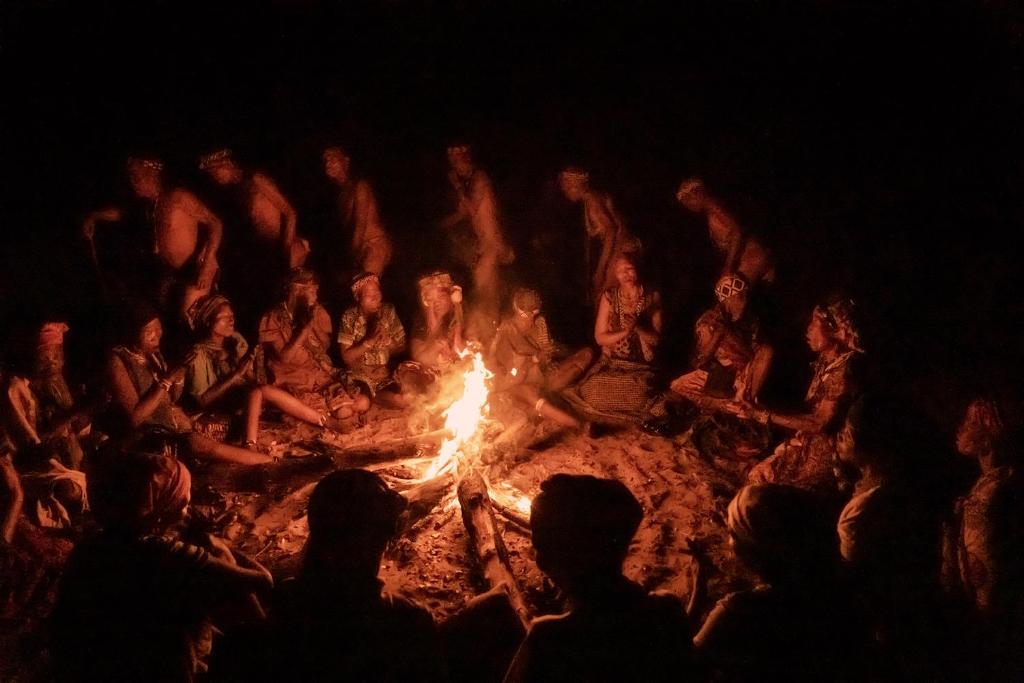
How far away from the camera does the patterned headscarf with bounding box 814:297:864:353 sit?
18.2 feet

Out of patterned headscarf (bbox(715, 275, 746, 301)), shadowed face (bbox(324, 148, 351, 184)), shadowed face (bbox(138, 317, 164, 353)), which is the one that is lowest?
shadowed face (bbox(138, 317, 164, 353))

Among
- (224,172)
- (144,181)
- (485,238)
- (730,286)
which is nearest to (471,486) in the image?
(730,286)

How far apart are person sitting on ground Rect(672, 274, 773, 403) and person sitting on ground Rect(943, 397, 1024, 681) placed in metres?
2.35

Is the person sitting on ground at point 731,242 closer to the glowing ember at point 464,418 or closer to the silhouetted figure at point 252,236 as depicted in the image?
the glowing ember at point 464,418

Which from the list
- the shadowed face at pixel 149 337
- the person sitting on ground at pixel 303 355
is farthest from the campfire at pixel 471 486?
the shadowed face at pixel 149 337

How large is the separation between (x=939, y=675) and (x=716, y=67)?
823 centimetres

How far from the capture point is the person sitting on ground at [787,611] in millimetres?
2693

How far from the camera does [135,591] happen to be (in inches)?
111

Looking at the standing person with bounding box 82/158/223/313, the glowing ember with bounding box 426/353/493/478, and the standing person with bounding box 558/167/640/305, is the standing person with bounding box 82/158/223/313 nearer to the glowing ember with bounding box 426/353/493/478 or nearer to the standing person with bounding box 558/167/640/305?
the glowing ember with bounding box 426/353/493/478

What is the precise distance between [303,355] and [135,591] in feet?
15.3

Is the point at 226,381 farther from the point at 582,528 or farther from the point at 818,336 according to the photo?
the point at 818,336

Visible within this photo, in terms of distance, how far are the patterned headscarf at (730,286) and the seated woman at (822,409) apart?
108cm

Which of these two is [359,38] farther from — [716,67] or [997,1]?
[997,1]

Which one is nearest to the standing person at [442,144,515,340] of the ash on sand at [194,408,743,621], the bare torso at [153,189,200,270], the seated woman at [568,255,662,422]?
the seated woman at [568,255,662,422]
